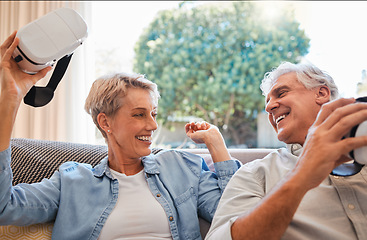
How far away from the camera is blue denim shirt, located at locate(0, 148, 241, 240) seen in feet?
3.90

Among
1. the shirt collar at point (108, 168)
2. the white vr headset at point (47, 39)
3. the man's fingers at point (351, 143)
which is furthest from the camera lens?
the shirt collar at point (108, 168)

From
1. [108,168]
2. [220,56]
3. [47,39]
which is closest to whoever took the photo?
[47,39]

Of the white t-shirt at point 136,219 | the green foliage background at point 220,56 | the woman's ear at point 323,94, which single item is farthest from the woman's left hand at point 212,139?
the green foliage background at point 220,56

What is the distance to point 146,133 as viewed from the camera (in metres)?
1.41

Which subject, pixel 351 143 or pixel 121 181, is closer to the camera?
pixel 351 143

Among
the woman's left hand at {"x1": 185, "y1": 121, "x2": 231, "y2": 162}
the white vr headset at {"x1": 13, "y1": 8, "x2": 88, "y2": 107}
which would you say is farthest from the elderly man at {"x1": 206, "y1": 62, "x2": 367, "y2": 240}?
the white vr headset at {"x1": 13, "y1": 8, "x2": 88, "y2": 107}

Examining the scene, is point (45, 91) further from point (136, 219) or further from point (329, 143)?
point (329, 143)

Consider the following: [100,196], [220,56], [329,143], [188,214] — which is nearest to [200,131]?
[188,214]

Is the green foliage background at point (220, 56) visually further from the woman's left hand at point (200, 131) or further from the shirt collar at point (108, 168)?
the shirt collar at point (108, 168)

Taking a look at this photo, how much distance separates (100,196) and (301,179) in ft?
2.53

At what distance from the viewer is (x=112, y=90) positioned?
1.42m

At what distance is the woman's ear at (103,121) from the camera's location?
147 centimetres

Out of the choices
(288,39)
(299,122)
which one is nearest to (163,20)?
(288,39)

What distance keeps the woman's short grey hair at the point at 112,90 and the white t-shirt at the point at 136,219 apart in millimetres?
350
